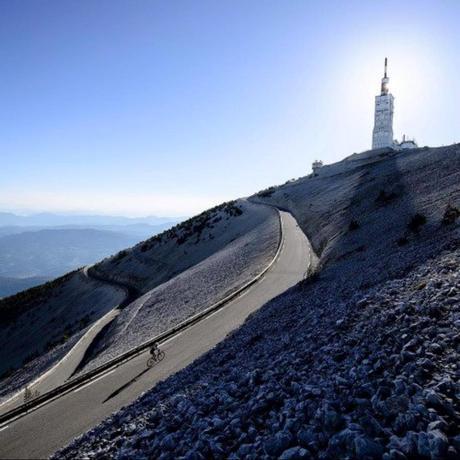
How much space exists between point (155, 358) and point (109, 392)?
9.64 feet

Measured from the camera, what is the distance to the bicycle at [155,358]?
1667cm

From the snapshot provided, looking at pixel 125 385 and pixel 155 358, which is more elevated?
pixel 155 358

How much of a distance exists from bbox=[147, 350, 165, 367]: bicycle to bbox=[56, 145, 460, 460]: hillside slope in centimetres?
351

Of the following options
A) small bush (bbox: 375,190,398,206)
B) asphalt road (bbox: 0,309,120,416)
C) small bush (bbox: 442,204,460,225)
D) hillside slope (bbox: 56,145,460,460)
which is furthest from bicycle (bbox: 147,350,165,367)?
small bush (bbox: 375,190,398,206)

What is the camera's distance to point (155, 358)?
16953mm

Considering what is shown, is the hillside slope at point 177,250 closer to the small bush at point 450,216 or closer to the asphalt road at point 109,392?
the asphalt road at point 109,392

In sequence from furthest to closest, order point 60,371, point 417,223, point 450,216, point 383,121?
1. point 383,121
2. point 60,371
3. point 417,223
4. point 450,216

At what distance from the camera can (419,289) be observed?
11.6 meters

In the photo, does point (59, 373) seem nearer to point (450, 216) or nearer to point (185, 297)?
point (185, 297)

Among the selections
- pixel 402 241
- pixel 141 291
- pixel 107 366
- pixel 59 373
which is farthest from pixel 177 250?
pixel 402 241

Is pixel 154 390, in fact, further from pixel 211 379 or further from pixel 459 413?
pixel 459 413

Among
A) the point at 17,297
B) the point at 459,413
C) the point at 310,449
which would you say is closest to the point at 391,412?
the point at 459,413

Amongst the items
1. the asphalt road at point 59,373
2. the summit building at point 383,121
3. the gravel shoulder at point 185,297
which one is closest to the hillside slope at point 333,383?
the gravel shoulder at point 185,297

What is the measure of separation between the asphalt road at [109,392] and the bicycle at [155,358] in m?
0.31
